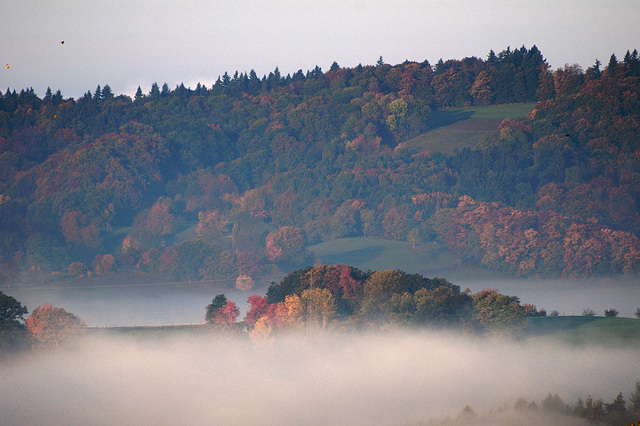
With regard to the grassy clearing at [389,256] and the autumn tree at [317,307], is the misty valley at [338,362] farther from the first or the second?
the grassy clearing at [389,256]

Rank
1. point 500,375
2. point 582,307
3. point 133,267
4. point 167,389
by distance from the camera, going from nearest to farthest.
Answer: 1. point 500,375
2. point 167,389
3. point 582,307
4. point 133,267

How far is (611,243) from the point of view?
176625 mm

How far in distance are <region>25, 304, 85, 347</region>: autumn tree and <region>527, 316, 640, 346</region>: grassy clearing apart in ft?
169

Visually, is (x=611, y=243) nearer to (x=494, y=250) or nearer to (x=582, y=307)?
(x=494, y=250)

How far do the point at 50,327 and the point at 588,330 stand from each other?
58985mm

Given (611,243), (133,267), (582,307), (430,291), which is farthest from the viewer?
(133,267)

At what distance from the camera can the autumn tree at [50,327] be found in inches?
3590

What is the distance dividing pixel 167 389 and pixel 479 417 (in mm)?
34692

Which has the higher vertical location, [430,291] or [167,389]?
[430,291]

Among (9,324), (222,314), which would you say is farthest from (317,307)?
(9,324)

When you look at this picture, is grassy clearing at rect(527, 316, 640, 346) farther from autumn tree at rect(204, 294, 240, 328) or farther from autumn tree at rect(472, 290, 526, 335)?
autumn tree at rect(204, 294, 240, 328)

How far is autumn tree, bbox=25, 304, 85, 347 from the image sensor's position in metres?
91.2

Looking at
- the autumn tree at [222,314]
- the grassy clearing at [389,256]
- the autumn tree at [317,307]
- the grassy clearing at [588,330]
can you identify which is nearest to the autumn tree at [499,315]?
the grassy clearing at [588,330]

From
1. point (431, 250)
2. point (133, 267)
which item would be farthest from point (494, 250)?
point (133, 267)
